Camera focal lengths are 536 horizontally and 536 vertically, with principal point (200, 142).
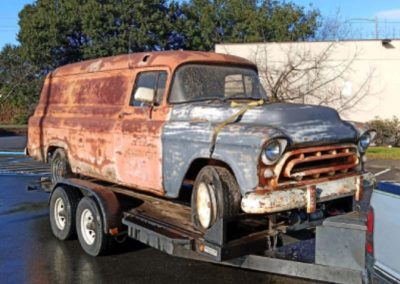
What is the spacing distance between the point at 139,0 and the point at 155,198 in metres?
38.7

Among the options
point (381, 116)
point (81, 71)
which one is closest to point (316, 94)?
point (381, 116)

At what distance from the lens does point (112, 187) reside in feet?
24.1

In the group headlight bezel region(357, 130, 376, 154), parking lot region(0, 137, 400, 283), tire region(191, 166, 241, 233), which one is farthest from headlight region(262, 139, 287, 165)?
parking lot region(0, 137, 400, 283)

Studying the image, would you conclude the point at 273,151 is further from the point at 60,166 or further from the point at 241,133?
the point at 60,166

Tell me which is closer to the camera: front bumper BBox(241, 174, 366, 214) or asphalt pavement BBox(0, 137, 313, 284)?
front bumper BBox(241, 174, 366, 214)

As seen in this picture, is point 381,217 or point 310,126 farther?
point 310,126

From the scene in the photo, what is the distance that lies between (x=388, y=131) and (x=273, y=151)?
1728 centimetres

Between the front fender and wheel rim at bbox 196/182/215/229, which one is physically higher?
the front fender

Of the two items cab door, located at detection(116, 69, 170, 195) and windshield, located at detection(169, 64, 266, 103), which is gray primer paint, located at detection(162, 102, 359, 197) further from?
windshield, located at detection(169, 64, 266, 103)

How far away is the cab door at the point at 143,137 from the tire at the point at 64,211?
896 mm

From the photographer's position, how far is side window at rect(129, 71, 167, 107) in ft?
21.2

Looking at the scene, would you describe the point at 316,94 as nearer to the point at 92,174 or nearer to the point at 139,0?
the point at 92,174

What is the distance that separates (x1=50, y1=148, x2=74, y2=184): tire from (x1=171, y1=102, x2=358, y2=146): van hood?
317cm

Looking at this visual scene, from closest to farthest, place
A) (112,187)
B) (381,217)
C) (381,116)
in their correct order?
1. (381,217)
2. (112,187)
3. (381,116)
